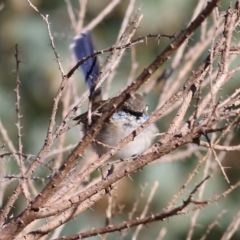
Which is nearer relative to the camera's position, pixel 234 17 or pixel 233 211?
pixel 234 17

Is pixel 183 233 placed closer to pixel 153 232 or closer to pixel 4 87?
pixel 153 232

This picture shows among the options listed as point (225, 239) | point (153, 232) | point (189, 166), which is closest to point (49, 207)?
point (225, 239)

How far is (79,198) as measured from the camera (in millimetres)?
1987

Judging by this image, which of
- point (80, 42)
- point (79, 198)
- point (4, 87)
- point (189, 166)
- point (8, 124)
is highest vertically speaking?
point (4, 87)

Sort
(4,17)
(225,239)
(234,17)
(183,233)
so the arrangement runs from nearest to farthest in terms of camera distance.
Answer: (234,17), (225,239), (183,233), (4,17)

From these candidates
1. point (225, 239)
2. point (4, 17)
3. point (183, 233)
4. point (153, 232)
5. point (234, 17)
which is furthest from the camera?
point (4, 17)

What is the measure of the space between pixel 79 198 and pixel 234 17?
732 millimetres

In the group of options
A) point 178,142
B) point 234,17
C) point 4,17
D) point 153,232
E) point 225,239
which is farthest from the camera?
point 4,17

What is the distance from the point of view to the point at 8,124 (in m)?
7.64

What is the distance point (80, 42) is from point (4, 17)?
6219 millimetres

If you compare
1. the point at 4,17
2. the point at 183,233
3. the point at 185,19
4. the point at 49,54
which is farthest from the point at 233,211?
Answer: the point at 4,17

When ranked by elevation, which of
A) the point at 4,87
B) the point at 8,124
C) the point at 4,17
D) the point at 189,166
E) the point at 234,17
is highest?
the point at 4,17

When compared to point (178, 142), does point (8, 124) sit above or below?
above

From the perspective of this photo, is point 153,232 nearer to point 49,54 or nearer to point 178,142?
point 49,54
